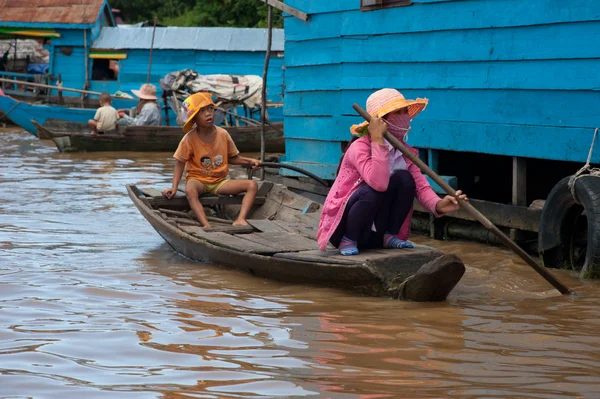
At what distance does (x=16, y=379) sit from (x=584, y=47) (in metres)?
4.43

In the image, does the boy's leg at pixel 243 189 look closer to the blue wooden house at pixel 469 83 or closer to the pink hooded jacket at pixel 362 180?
the blue wooden house at pixel 469 83

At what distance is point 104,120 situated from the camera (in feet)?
56.7

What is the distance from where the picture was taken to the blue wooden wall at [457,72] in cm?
640

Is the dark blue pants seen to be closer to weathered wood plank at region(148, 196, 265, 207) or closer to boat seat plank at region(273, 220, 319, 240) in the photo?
boat seat plank at region(273, 220, 319, 240)

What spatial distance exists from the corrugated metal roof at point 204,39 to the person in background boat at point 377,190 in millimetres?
16747

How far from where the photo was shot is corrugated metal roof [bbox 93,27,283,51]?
874 inches

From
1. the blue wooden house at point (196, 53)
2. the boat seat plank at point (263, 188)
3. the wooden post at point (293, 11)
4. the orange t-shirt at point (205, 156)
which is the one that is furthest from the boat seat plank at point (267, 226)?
the blue wooden house at point (196, 53)

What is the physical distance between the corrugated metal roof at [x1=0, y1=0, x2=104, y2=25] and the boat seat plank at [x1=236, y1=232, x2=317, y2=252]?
1872 centimetres

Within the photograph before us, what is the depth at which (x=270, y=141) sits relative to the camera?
1811cm

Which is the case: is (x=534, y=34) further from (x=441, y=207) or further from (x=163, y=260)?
(x=163, y=260)

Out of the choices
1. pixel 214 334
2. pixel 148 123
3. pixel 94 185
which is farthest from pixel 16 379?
pixel 148 123

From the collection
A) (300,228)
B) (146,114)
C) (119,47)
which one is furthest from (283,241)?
(119,47)

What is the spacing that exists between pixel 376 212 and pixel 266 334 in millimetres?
1253

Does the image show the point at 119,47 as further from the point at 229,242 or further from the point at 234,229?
the point at 229,242
